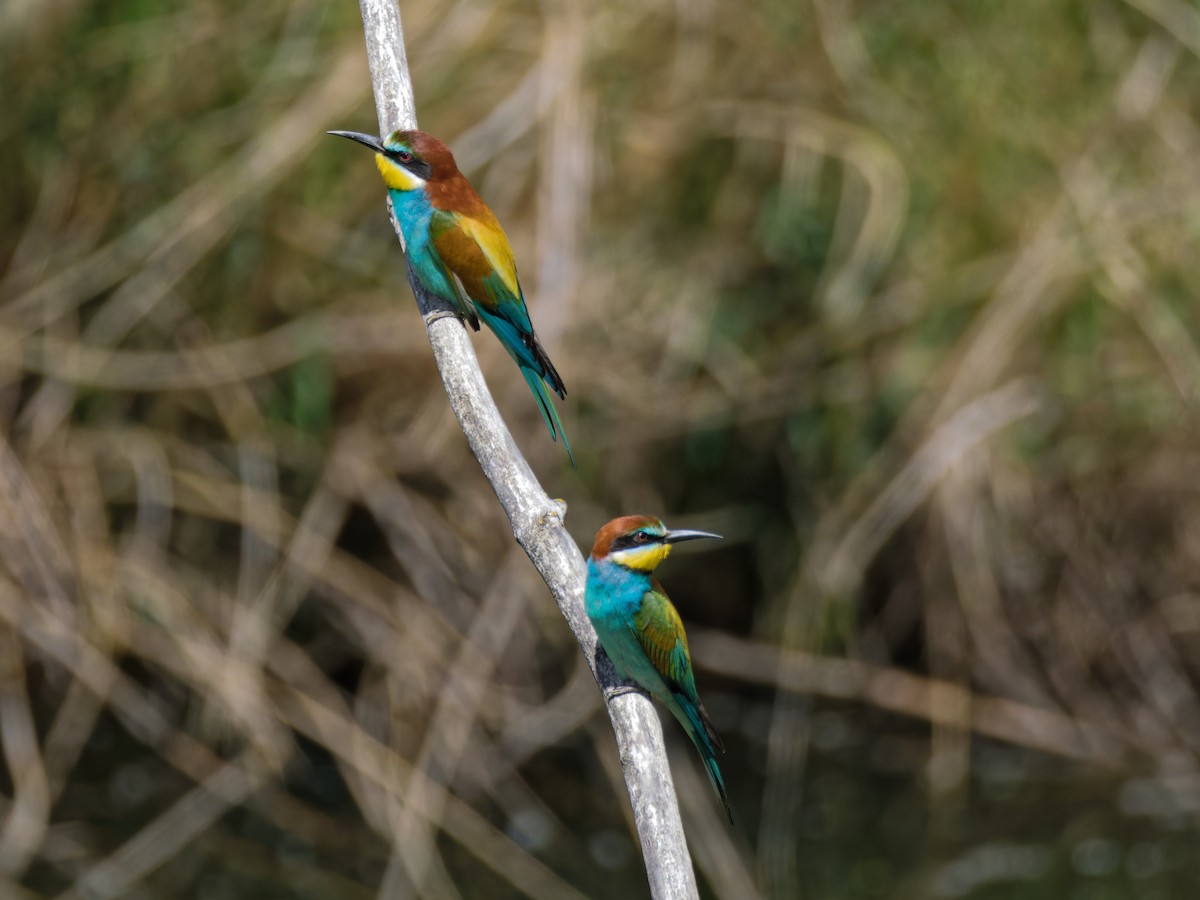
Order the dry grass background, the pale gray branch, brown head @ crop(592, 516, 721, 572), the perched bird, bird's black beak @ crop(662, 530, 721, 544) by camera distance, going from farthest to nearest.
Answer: the dry grass background < the perched bird < brown head @ crop(592, 516, 721, 572) < bird's black beak @ crop(662, 530, 721, 544) < the pale gray branch

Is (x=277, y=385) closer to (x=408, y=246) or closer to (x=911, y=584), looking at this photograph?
(x=911, y=584)

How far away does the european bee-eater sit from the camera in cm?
216

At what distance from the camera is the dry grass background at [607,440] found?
5.26 meters

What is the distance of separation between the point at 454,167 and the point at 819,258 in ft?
12.2

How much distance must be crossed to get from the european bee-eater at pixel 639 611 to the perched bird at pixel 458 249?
24cm

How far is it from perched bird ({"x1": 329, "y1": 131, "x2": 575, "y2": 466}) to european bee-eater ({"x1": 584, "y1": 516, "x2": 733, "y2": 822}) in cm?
24

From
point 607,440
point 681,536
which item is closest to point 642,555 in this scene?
point 681,536

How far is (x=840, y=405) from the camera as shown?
5793 millimetres

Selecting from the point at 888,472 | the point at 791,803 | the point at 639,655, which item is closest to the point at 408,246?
the point at 639,655

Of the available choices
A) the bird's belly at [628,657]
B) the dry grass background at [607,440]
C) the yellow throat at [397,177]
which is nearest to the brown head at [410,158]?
the yellow throat at [397,177]

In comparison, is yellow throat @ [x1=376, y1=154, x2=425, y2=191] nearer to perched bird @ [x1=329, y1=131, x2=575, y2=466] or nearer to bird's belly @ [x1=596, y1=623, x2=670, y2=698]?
perched bird @ [x1=329, y1=131, x2=575, y2=466]

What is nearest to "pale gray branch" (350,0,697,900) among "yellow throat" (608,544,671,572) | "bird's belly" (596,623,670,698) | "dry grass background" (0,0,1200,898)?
"bird's belly" (596,623,670,698)

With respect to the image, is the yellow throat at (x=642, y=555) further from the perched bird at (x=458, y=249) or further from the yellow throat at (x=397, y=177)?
the yellow throat at (x=397, y=177)

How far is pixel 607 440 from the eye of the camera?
569 centimetres
